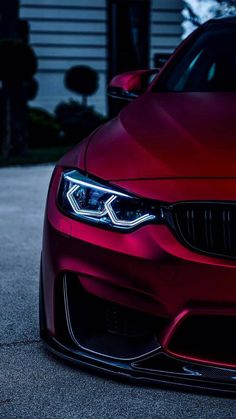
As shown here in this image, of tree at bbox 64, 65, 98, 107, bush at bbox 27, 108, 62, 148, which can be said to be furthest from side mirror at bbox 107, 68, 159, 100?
tree at bbox 64, 65, 98, 107

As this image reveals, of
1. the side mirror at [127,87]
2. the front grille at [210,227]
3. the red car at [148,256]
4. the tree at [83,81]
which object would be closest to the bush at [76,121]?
the tree at [83,81]

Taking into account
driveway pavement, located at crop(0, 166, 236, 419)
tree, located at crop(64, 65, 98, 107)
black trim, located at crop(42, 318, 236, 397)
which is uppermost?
black trim, located at crop(42, 318, 236, 397)

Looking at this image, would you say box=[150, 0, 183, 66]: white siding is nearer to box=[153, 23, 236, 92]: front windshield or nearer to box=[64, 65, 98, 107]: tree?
box=[64, 65, 98, 107]: tree

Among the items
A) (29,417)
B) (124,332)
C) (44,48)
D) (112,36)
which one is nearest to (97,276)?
(124,332)

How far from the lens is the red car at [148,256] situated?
3352 mm

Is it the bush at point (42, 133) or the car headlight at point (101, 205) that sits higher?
the car headlight at point (101, 205)

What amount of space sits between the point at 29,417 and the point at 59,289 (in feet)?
1.62

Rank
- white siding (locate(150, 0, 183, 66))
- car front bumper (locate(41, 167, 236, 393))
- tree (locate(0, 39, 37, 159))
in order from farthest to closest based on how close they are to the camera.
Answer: white siding (locate(150, 0, 183, 66))
tree (locate(0, 39, 37, 159))
car front bumper (locate(41, 167, 236, 393))

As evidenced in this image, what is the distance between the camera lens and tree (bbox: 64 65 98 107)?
73.4 feet

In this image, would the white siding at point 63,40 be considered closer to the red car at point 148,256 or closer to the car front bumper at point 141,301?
the red car at point 148,256

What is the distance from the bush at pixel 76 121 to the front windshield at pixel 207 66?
1438cm

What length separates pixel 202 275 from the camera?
3295 mm

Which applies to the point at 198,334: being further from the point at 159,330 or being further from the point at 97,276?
the point at 97,276

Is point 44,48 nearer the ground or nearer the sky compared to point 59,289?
nearer the ground
